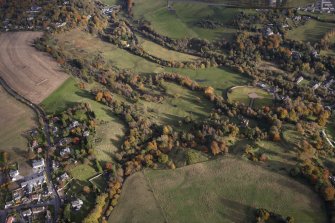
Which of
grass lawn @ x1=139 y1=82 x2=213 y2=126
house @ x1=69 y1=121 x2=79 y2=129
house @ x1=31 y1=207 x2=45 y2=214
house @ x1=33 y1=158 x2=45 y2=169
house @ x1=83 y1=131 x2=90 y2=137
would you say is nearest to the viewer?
house @ x1=31 y1=207 x2=45 y2=214

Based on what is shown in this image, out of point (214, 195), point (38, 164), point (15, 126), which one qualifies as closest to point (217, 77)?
point (214, 195)

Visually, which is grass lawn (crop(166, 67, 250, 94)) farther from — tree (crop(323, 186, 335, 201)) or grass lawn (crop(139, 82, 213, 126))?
tree (crop(323, 186, 335, 201))

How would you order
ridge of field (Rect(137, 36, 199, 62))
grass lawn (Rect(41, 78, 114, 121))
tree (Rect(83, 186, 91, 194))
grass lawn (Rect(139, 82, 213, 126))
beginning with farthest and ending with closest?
ridge of field (Rect(137, 36, 199, 62)) → grass lawn (Rect(139, 82, 213, 126)) → grass lawn (Rect(41, 78, 114, 121)) → tree (Rect(83, 186, 91, 194))

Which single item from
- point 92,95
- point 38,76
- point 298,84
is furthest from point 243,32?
point 38,76

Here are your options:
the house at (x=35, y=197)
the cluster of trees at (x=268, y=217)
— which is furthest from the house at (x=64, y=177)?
the cluster of trees at (x=268, y=217)

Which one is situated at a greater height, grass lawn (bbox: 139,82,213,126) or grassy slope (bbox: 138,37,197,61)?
grassy slope (bbox: 138,37,197,61)

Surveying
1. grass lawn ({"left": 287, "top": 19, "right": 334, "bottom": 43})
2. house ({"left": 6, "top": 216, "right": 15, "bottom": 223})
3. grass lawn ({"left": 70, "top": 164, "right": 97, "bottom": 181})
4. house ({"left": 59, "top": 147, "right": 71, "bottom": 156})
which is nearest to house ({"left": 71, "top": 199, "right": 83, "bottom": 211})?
grass lawn ({"left": 70, "top": 164, "right": 97, "bottom": 181})

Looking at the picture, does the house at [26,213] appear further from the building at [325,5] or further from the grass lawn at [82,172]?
the building at [325,5]

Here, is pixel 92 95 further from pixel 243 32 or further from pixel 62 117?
pixel 243 32
